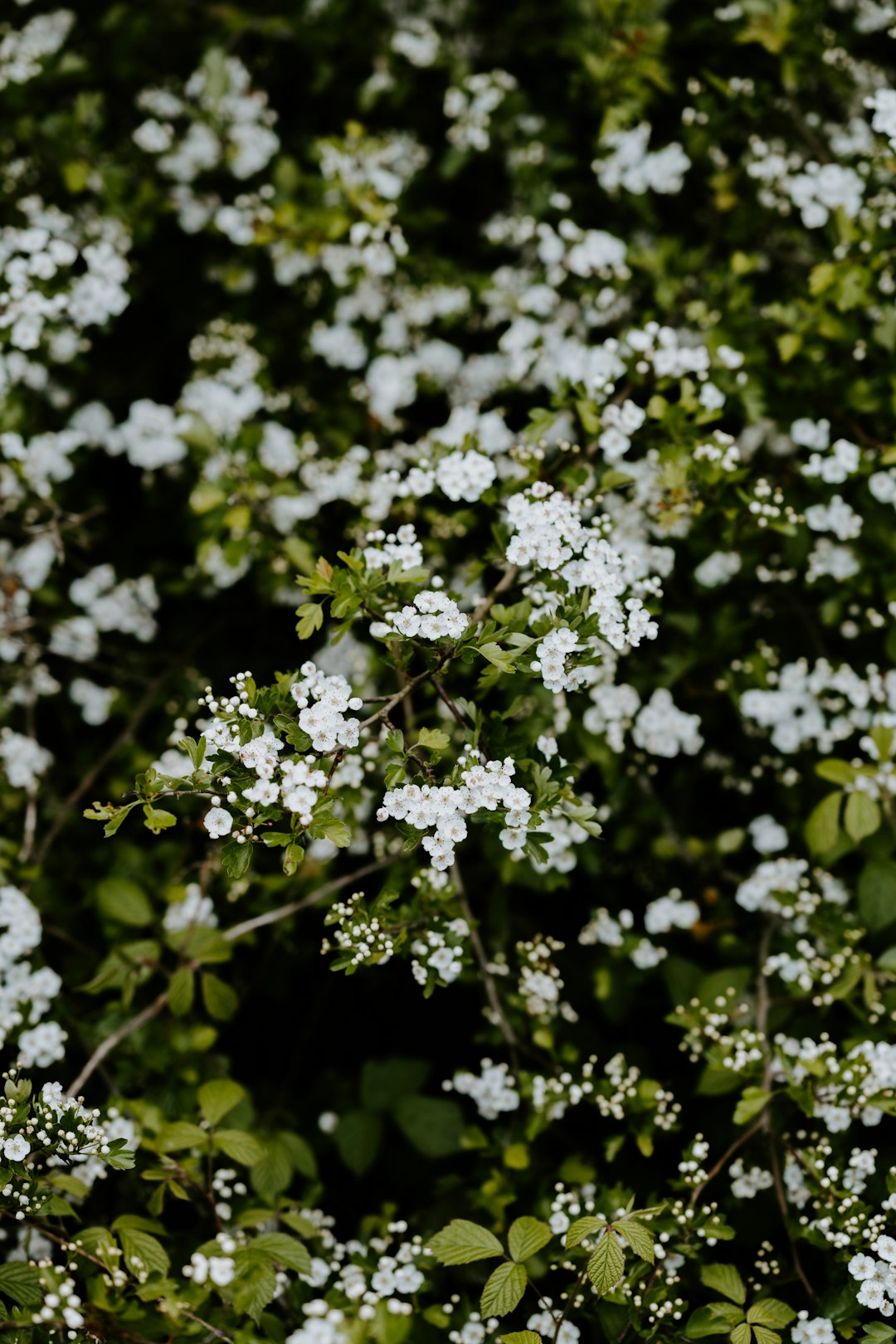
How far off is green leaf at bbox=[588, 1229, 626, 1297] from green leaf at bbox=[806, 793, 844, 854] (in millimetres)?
1247

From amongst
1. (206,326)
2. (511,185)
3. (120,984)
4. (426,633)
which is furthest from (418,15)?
(120,984)

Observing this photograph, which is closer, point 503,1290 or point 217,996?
point 503,1290

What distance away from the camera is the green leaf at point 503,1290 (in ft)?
7.22

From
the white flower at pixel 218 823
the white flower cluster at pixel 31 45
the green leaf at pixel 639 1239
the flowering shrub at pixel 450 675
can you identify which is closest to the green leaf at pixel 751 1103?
the flowering shrub at pixel 450 675

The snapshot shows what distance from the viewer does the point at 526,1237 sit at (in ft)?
7.57

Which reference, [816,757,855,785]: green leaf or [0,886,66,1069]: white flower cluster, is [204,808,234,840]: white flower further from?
[816,757,855,785]: green leaf

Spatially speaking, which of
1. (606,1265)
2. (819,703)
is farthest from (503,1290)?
(819,703)

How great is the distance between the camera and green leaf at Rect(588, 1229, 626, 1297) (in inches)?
86.4

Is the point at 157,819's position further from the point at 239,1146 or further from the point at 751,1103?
the point at 751,1103

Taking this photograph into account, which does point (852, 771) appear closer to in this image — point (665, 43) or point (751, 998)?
point (751, 998)

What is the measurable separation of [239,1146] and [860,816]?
189 cm

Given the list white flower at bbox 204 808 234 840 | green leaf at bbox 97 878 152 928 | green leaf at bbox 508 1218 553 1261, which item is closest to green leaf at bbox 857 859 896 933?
green leaf at bbox 508 1218 553 1261

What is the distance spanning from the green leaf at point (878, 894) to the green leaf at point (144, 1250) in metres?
Answer: 2.04

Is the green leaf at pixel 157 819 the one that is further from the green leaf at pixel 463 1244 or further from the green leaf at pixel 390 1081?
the green leaf at pixel 390 1081
